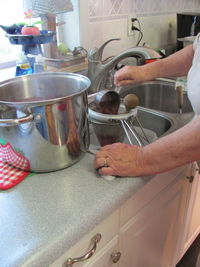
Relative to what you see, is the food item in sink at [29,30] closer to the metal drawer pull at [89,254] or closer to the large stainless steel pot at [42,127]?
the large stainless steel pot at [42,127]

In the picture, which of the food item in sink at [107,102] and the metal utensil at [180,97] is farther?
the metal utensil at [180,97]

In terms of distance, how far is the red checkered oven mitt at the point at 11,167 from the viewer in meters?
0.66

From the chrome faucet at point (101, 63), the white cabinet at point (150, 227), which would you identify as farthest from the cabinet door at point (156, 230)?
the chrome faucet at point (101, 63)

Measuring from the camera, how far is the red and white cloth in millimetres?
658

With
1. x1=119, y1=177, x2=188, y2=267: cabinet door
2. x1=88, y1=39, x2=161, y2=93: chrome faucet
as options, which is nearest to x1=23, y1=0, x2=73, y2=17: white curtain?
x1=88, y1=39, x2=161, y2=93: chrome faucet

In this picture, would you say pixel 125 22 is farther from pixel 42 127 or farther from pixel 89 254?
pixel 89 254

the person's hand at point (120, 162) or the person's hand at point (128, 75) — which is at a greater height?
the person's hand at point (128, 75)

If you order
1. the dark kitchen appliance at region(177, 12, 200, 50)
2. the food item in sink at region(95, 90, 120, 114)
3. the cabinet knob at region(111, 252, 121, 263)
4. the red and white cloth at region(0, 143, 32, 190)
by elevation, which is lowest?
the cabinet knob at region(111, 252, 121, 263)

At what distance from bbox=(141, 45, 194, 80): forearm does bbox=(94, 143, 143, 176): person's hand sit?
0.47 m

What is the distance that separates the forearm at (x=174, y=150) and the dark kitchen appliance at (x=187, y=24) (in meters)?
1.27

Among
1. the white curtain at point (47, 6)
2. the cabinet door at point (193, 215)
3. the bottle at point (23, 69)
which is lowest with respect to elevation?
the cabinet door at point (193, 215)

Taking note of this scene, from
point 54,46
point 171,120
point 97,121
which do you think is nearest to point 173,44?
point 54,46

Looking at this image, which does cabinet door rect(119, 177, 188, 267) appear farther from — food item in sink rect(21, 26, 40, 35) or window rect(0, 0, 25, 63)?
window rect(0, 0, 25, 63)

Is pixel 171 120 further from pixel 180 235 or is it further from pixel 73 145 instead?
pixel 180 235
